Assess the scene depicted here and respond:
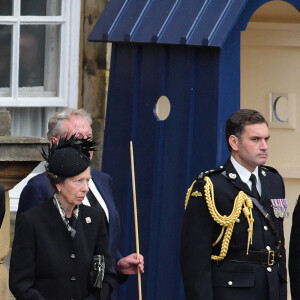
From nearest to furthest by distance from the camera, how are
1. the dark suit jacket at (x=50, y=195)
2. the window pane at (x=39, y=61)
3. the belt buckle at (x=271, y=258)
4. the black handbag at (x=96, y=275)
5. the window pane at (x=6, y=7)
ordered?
the black handbag at (x=96, y=275)
the dark suit jacket at (x=50, y=195)
the belt buckle at (x=271, y=258)
the window pane at (x=6, y=7)
the window pane at (x=39, y=61)

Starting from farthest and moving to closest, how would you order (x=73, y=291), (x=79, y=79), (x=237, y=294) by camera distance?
(x=79, y=79), (x=237, y=294), (x=73, y=291)

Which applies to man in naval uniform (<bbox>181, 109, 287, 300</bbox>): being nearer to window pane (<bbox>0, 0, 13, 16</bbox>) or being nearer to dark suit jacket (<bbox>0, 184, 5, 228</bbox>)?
dark suit jacket (<bbox>0, 184, 5, 228</bbox>)

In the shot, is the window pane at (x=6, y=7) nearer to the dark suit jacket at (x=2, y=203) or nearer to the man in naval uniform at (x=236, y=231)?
the man in naval uniform at (x=236, y=231)

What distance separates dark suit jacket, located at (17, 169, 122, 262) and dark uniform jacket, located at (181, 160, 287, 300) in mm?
345

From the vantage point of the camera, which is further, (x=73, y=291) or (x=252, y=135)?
(x=252, y=135)

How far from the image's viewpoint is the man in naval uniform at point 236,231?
660 cm

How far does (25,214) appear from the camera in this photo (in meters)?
6.04

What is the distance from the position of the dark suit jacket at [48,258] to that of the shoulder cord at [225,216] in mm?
777

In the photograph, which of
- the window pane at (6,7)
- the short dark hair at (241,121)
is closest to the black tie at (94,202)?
the short dark hair at (241,121)

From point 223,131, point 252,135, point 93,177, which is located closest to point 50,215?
point 93,177

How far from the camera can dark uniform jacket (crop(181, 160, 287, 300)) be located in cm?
658

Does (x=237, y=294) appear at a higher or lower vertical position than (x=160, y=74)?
lower

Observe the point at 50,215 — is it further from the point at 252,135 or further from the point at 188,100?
the point at 188,100

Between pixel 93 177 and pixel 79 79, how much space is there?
287 cm
